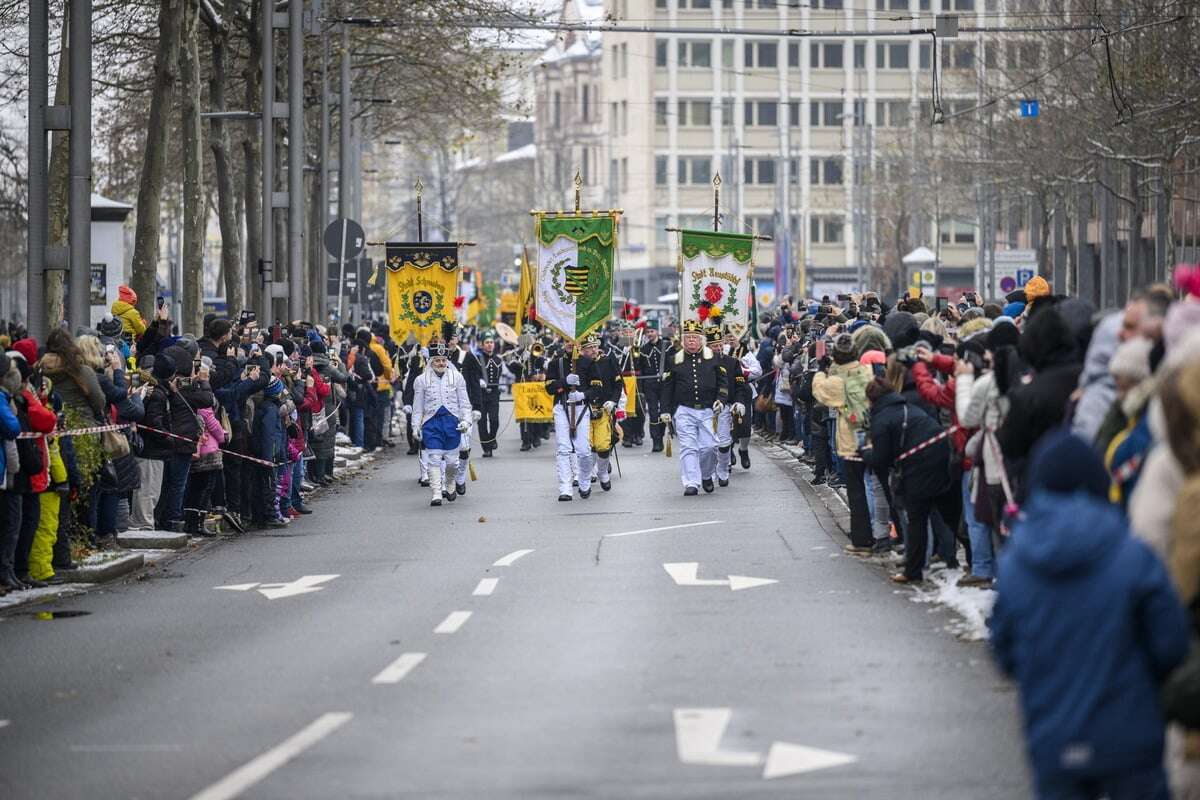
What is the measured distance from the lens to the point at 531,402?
3553cm

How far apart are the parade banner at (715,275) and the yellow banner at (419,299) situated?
16.1ft

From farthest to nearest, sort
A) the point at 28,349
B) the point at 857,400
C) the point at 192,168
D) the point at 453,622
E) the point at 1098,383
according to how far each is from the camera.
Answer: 1. the point at 192,168
2. the point at 857,400
3. the point at 28,349
4. the point at 453,622
5. the point at 1098,383

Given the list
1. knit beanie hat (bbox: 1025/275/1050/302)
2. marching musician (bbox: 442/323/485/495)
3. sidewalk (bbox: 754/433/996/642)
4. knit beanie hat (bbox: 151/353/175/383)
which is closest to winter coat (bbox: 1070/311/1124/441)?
sidewalk (bbox: 754/433/996/642)

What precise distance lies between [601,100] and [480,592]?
375 ft

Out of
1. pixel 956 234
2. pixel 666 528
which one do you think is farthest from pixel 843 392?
pixel 956 234

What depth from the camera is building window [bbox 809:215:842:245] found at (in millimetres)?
123375

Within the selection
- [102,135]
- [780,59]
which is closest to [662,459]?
[102,135]

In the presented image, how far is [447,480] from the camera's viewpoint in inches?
1000

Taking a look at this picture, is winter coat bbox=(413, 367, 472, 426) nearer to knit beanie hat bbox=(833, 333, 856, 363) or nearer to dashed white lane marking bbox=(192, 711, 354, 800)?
knit beanie hat bbox=(833, 333, 856, 363)

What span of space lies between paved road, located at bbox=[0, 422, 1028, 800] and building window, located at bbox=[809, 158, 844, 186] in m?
104

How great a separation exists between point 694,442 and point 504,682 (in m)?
14.0

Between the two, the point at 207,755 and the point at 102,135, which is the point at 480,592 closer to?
the point at 207,755

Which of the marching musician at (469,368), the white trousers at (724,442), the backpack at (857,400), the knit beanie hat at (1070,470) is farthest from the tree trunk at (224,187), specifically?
the knit beanie hat at (1070,470)

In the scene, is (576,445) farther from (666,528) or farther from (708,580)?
(708,580)
